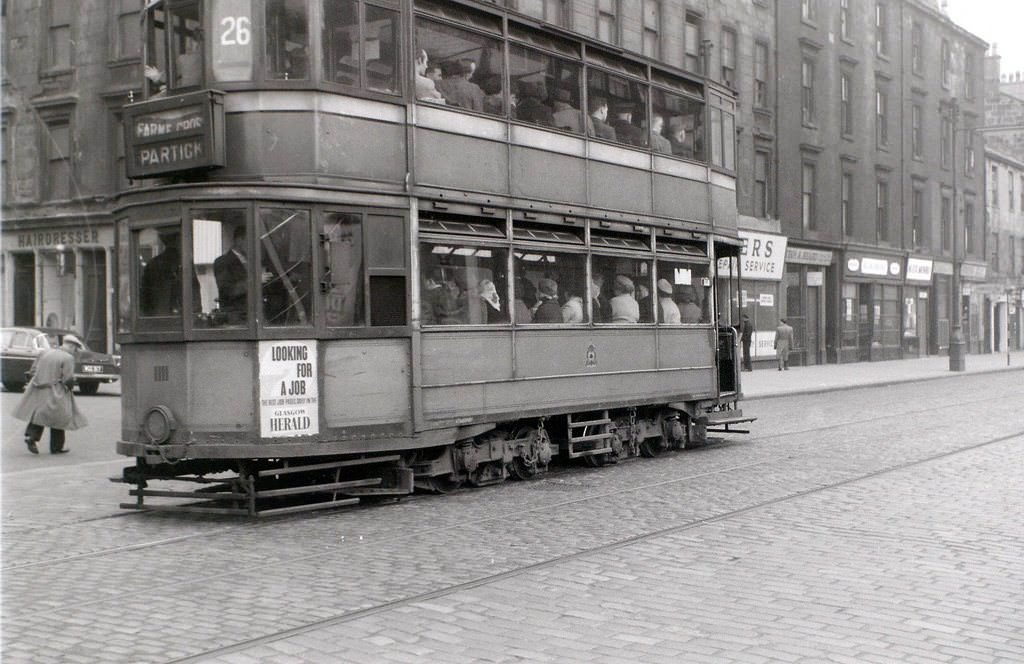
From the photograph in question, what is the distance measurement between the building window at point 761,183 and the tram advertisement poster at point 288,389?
94.1 ft

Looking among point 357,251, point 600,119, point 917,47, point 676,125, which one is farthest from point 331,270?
point 917,47

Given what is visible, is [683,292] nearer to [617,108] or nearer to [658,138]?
[658,138]

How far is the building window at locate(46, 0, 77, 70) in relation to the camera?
104ft

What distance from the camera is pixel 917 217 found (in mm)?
47500

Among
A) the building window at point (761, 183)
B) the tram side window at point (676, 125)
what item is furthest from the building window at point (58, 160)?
the tram side window at point (676, 125)

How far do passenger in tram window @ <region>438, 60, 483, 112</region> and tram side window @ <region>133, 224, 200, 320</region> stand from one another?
2.97 m

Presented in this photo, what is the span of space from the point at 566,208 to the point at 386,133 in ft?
8.57

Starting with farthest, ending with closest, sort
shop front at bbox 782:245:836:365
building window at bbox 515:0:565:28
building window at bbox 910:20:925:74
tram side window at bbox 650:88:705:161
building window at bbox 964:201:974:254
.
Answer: building window at bbox 964:201:974:254 < building window at bbox 910:20:925:74 < shop front at bbox 782:245:836:365 < building window at bbox 515:0:565:28 < tram side window at bbox 650:88:705:161

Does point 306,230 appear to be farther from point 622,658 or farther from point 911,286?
point 911,286

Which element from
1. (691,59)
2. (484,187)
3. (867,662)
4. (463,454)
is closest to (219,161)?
(484,187)

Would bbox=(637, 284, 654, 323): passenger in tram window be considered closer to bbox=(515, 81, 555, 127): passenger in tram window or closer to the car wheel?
bbox=(515, 81, 555, 127): passenger in tram window

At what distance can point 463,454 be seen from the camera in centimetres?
1102

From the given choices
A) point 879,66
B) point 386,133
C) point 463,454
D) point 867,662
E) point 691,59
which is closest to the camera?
point 867,662

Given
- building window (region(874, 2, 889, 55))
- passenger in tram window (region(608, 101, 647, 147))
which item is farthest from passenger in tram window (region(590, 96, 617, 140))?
building window (region(874, 2, 889, 55))
